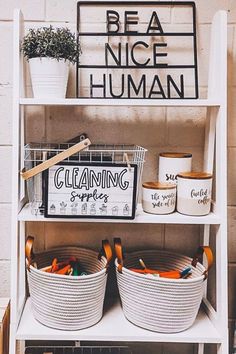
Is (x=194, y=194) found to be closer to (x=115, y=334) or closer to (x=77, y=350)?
(x=115, y=334)

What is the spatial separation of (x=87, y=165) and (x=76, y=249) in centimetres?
40

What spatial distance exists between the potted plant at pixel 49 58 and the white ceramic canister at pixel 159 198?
391 mm

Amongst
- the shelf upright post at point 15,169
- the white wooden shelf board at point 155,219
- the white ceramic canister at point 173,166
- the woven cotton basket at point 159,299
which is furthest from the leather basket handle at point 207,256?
the shelf upright post at point 15,169

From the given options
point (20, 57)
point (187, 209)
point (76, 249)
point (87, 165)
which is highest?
point (20, 57)

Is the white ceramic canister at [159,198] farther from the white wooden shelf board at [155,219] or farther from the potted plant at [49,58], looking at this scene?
the potted plant at [49,58]

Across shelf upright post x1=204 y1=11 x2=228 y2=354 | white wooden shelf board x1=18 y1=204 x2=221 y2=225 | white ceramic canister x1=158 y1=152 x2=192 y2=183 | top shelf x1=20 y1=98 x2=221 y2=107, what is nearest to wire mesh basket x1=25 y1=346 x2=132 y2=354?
shelf upright post x1=204 y1=11 x2=228 y2=354

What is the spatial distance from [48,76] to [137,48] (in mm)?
377

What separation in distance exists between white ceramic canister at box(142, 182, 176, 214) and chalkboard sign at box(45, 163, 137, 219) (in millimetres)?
65

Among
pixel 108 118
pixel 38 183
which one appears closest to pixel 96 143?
pixel 108 118

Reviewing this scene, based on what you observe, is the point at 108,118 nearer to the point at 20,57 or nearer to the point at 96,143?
the point at 96,143

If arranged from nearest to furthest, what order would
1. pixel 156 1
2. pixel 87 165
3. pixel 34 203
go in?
pixel 87 165 → pixel 34 203 → pixel 156 1

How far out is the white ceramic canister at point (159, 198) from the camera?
4.25 ft

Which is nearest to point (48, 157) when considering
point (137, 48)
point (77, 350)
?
point (137, 48)

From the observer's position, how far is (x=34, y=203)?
1.35 m
